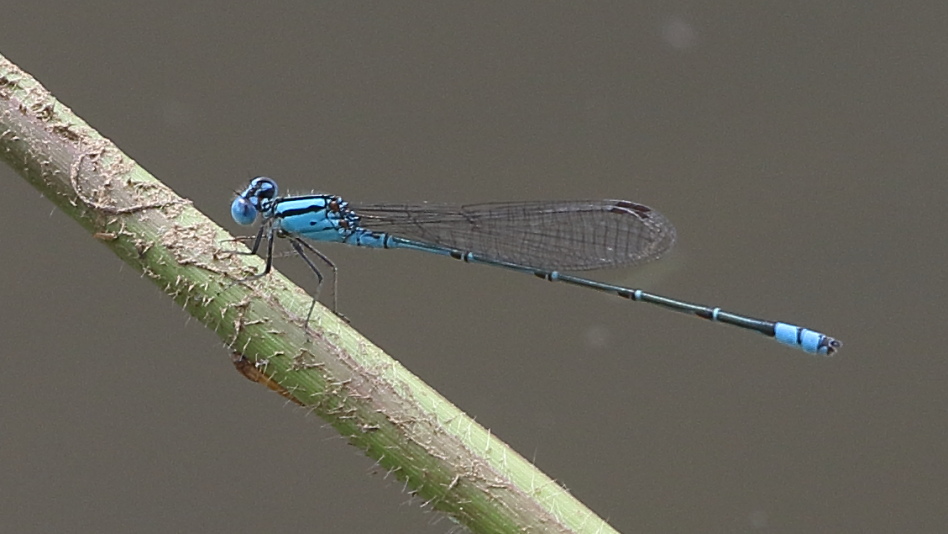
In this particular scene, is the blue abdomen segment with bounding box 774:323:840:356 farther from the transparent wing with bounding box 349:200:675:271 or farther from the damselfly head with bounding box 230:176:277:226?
the damselfly head with bounding box 230:176:277:226

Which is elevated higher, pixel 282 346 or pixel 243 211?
pixel 243 211

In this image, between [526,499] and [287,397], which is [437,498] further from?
[287,397]

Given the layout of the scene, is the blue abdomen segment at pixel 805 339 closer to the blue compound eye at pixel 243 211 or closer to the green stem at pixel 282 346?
the green stem at pixel 282 346

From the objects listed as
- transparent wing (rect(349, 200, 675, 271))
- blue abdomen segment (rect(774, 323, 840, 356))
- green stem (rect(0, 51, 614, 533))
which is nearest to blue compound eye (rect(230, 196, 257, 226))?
transparent wing (rect(349, 200, 675, 271))

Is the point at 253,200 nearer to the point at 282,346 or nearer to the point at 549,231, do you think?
the point at 549,231

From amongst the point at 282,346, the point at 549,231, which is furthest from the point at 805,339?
the point at 282,346
